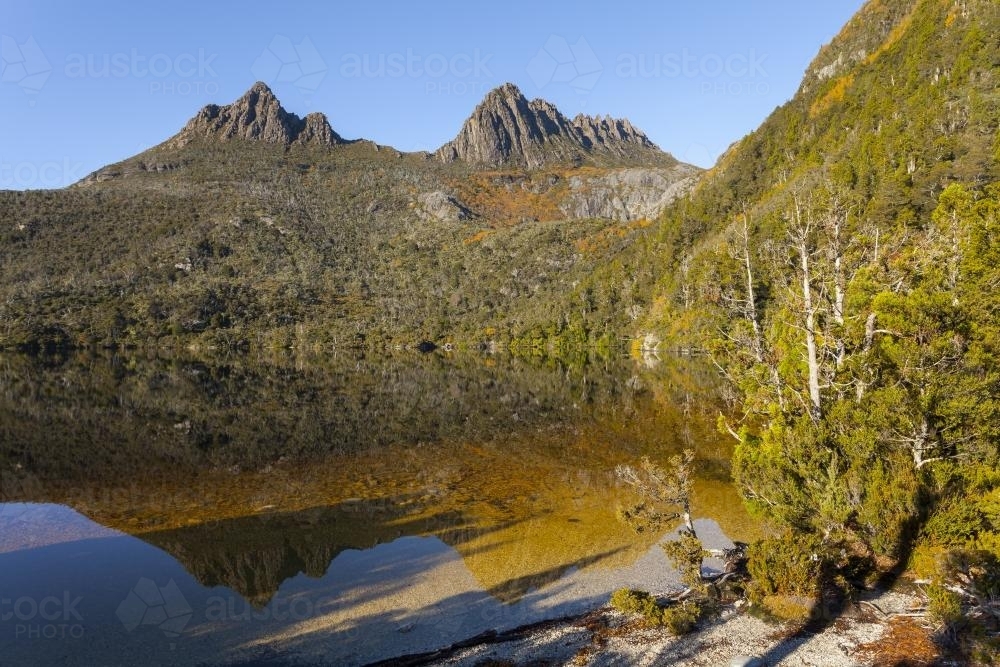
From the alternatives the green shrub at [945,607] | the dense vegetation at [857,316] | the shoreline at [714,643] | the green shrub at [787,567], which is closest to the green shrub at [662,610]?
the shoreline at [714,643]

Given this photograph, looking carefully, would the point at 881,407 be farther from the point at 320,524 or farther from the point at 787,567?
the point at 320,524

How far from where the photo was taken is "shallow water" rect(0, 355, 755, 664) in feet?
43.9

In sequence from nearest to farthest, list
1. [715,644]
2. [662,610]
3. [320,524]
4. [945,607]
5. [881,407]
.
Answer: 1. [945,607]
2. [715,644]
3. [662,610]
4. [881,407]
5. [320,524]

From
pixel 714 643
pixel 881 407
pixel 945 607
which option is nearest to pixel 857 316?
pixel 881 407

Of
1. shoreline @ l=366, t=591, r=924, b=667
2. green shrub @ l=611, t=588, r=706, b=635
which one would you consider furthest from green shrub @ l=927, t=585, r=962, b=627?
green shrub @ l=611, t=588, r=706, b=635

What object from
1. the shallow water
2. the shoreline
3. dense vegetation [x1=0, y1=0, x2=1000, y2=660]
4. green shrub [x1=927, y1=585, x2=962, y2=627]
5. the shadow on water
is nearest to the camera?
green shrub [x1=927, y1=585, x2=962, y2=627]

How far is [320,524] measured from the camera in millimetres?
21156

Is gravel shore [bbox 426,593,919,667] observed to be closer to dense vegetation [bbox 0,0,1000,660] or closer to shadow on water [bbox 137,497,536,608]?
dense vegetation [bbox 0,0,1000,660]

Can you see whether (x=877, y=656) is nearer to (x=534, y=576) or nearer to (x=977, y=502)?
(x=977, y=502)

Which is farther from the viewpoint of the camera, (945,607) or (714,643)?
(714,643)

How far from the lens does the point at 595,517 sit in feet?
69.9

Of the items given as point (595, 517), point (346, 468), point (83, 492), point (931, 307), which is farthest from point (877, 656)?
point (83, 492)

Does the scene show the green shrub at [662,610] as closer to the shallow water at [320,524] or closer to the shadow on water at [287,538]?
the shallow water at [320,524]

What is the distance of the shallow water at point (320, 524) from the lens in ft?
43.9
